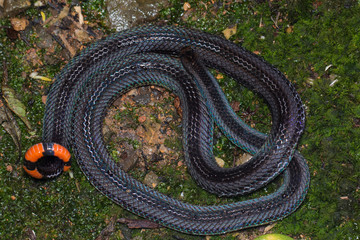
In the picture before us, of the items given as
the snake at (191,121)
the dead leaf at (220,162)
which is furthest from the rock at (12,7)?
the dead leaf at (220,162)

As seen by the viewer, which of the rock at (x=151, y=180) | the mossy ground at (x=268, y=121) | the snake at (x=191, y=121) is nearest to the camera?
the snake at (x=191, y=121)

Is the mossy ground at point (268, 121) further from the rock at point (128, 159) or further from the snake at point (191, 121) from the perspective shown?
the rock at point (128, 159)

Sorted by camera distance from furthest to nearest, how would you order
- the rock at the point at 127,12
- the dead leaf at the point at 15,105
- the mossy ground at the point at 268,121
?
the rock at the point at 127,12, the dead leaf at the point at 15,105, the mossy ground at the point at 268,121

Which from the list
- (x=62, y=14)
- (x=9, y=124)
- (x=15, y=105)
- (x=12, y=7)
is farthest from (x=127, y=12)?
(x=9, y=124)

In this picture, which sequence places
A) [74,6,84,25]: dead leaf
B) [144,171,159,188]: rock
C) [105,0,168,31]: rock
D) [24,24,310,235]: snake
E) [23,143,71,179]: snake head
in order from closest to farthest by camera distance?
[23,143,71,179]: snake head, [24,24,310,235]: snake, [144,171,159,188]: rock, [105,0,168,31]: rock, [74,6,84,25]: dead leaf

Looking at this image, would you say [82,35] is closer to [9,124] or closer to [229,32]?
[9,124]

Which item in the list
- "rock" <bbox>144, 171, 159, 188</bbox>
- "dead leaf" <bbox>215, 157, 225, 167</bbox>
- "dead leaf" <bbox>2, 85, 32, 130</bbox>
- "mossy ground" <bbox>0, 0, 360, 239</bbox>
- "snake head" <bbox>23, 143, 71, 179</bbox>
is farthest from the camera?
"dead leaf" <bbox>215, 157, 225, 167</bbox>

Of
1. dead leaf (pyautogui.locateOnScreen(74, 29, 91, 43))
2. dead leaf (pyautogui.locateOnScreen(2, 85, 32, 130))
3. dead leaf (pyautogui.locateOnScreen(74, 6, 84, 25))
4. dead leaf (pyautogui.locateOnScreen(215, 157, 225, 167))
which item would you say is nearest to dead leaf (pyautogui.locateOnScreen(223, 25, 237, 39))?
dead leaf (pyautogui.locateOnScreen(215, 157, 225, 167))

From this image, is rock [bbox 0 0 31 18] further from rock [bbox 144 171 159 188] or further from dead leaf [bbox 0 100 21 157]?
rock [bbox 144 171 159 188]
